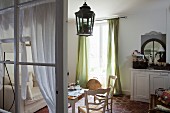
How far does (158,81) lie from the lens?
3848mm

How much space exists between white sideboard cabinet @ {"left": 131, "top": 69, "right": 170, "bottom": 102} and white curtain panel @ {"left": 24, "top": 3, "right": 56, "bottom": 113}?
3184 mm

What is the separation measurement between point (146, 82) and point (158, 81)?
0.29 meters

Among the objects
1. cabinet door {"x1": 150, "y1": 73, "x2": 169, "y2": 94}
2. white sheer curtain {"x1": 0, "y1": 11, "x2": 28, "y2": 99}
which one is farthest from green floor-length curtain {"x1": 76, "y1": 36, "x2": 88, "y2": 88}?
white sheer curtain {"x1": 0, "y1": 11, "x2": 28, "y2": 99}

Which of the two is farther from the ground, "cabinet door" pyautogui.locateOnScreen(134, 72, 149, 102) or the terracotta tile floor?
"cabinet door" pyautogui.locateOnScreen(134, 72, 149, 102)

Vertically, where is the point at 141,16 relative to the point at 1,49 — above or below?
above

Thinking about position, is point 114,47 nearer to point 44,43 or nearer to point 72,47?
point 72,47

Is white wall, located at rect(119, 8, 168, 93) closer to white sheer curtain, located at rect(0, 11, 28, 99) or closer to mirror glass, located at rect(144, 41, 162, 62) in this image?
mirror glass, located at rect(144, 41, 162, 62)

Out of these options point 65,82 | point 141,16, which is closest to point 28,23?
point 65,82

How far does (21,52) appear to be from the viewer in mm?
1634

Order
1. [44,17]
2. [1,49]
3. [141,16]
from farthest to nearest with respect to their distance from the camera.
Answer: [141,16]
[1,49]
[44,17]

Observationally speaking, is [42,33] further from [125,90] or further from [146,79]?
[125,90]

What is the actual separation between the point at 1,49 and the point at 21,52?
1.43 feet

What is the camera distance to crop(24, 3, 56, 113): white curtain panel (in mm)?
1429

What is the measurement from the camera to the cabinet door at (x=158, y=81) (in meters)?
3.76
